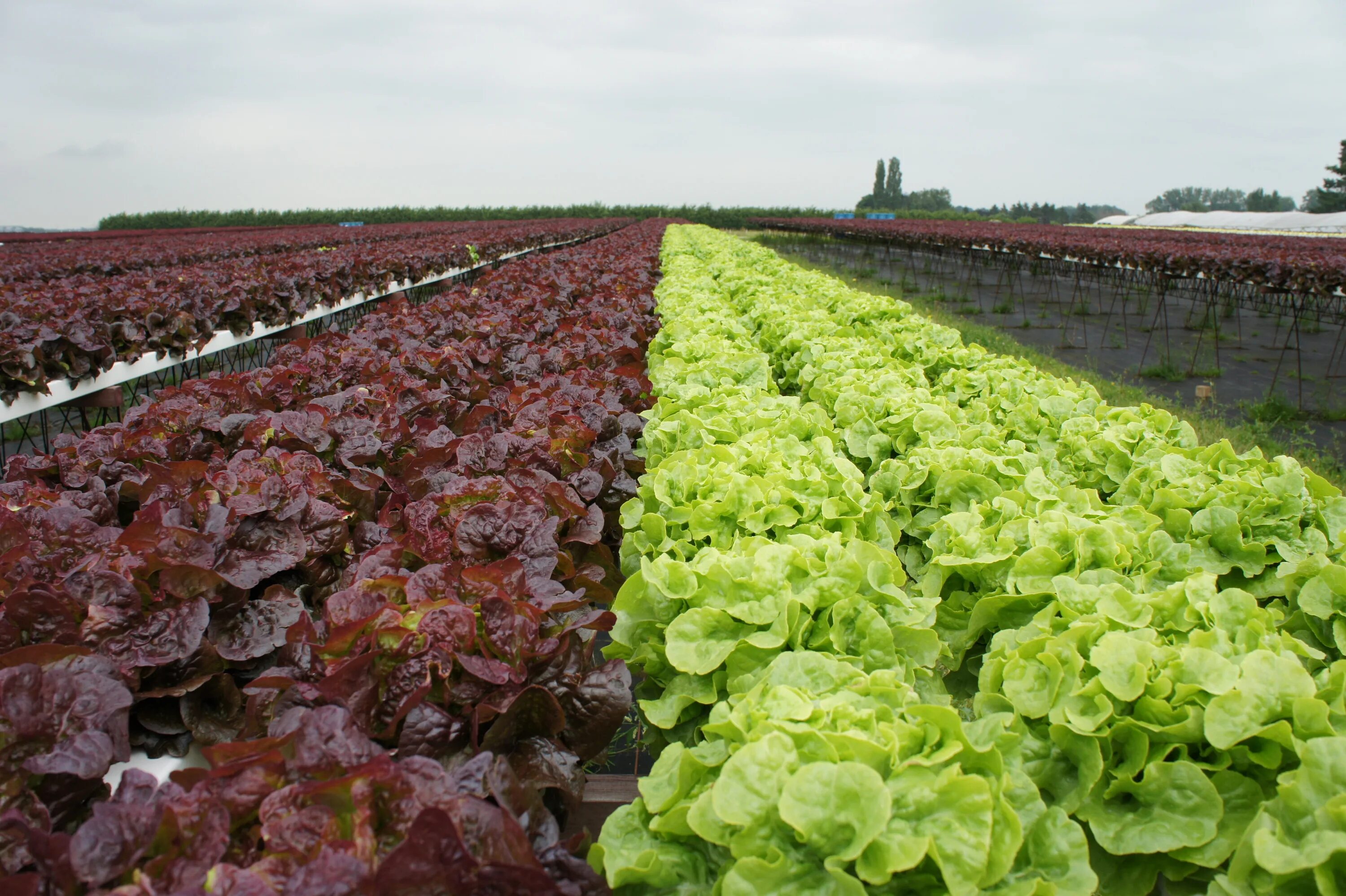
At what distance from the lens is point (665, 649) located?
194 cm

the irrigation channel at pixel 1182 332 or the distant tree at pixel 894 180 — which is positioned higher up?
the distant tree at pixel 894 180

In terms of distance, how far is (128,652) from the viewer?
71.1 inches

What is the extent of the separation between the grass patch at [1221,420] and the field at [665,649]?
313 centimetres

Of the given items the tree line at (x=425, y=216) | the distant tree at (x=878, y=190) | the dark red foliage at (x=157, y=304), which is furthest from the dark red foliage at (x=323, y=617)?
the distant tree at (x=878, y=190)

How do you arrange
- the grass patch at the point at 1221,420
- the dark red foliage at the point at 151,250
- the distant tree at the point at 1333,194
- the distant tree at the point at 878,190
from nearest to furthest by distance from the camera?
the grass patch at the point at 1221,420, the dark red foliage at the point at 151,250, the distant tree at the point at 1333,194, the distant tree at the point at 878,190

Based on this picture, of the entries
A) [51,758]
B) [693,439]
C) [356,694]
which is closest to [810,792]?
[356,694]

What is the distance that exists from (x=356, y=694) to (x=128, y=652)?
2.11 ft

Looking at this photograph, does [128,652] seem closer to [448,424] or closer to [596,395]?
[448,424]

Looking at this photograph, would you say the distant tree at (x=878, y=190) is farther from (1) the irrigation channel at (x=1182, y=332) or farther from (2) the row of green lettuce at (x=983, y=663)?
(2) the row of green lettuce at (x=983, y=663)

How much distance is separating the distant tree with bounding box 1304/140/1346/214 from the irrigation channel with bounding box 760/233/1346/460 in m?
46.7

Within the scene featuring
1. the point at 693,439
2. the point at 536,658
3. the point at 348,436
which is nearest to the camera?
the point at 536,658

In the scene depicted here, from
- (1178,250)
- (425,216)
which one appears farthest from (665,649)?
(425,216)

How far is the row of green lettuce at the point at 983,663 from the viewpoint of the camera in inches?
50.4

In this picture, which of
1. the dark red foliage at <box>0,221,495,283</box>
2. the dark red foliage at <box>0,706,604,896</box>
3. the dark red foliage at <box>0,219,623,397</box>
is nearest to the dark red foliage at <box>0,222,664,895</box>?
the dark red foliage at <box>0,706,604,896</box>
